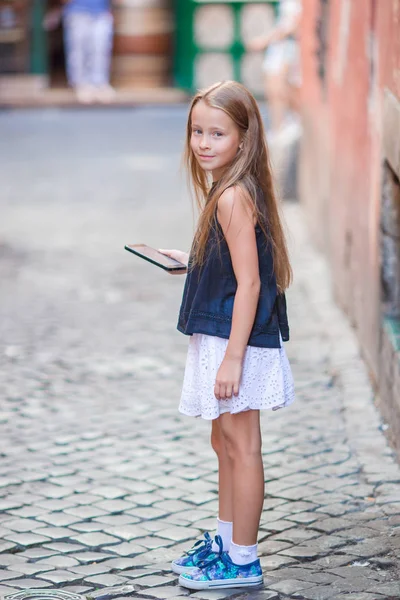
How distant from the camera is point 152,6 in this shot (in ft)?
57.7

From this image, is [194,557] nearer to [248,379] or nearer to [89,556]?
[89,556]

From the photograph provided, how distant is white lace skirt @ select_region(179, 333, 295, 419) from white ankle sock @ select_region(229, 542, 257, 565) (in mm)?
424

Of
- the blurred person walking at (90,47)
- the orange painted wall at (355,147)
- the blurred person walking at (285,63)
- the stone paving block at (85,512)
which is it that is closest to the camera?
the stone paving block at (85,512)

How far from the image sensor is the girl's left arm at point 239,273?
3404 millimetres

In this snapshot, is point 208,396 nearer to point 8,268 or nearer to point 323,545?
point 323,545

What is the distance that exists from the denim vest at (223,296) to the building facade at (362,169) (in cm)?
131

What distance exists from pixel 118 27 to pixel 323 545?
14826 millimetres

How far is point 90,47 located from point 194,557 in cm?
1463

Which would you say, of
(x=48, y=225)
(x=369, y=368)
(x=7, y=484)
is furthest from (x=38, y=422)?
(x=48, y=225)

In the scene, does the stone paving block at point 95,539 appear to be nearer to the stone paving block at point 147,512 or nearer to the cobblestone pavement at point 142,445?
the cobblestone pavement at point 142,445

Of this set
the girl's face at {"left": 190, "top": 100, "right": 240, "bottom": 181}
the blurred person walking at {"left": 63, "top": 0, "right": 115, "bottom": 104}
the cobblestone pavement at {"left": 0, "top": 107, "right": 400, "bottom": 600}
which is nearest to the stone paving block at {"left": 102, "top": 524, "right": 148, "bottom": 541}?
the cobblestone pavement at {"left": 0, "top": 107, "right": 400, "bottom": 600}

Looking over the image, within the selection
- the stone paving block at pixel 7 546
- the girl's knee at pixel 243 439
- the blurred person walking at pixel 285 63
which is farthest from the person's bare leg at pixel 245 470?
the blurred person walking at pixel 285 63

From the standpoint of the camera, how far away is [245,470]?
355 centimetres

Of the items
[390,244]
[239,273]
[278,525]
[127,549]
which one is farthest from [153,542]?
[390,244]
